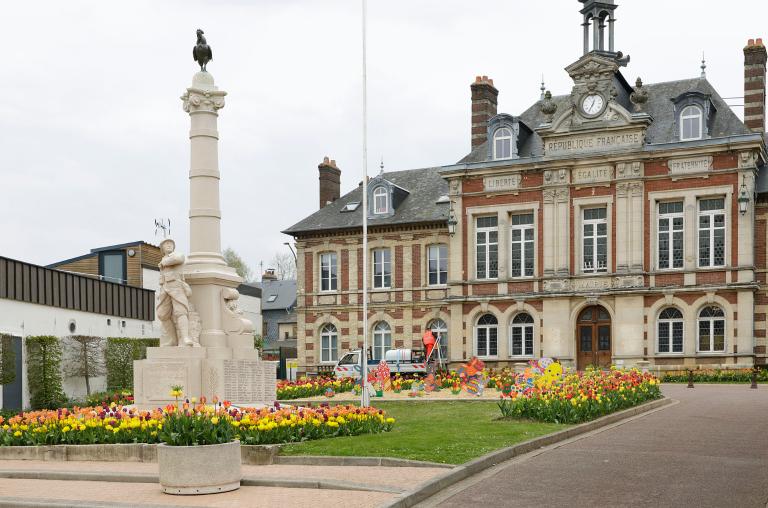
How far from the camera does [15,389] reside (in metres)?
33.4

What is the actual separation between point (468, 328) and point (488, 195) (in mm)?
6349

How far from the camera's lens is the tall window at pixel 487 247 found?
46.8 metres

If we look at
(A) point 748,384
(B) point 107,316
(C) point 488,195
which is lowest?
(A) point 748,384

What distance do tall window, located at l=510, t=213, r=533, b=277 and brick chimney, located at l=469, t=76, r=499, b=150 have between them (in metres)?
6.14

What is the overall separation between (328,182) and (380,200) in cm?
511

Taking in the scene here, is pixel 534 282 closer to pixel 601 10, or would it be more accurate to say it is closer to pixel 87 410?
pixel 601 10

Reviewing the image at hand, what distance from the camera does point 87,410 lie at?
18719mm

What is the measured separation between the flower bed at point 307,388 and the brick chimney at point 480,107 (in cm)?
1954

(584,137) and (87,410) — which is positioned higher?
(584,137)

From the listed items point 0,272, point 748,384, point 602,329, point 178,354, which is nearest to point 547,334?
point 602,329

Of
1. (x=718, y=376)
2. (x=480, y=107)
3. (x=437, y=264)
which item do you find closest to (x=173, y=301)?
(x=718, y=376)

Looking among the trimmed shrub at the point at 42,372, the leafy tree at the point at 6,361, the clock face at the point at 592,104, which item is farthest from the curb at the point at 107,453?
the clock face at the point at 592,104

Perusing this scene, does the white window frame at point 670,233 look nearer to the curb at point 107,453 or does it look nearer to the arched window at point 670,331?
the arched window at point 670,331

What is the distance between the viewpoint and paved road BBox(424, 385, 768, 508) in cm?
1189
